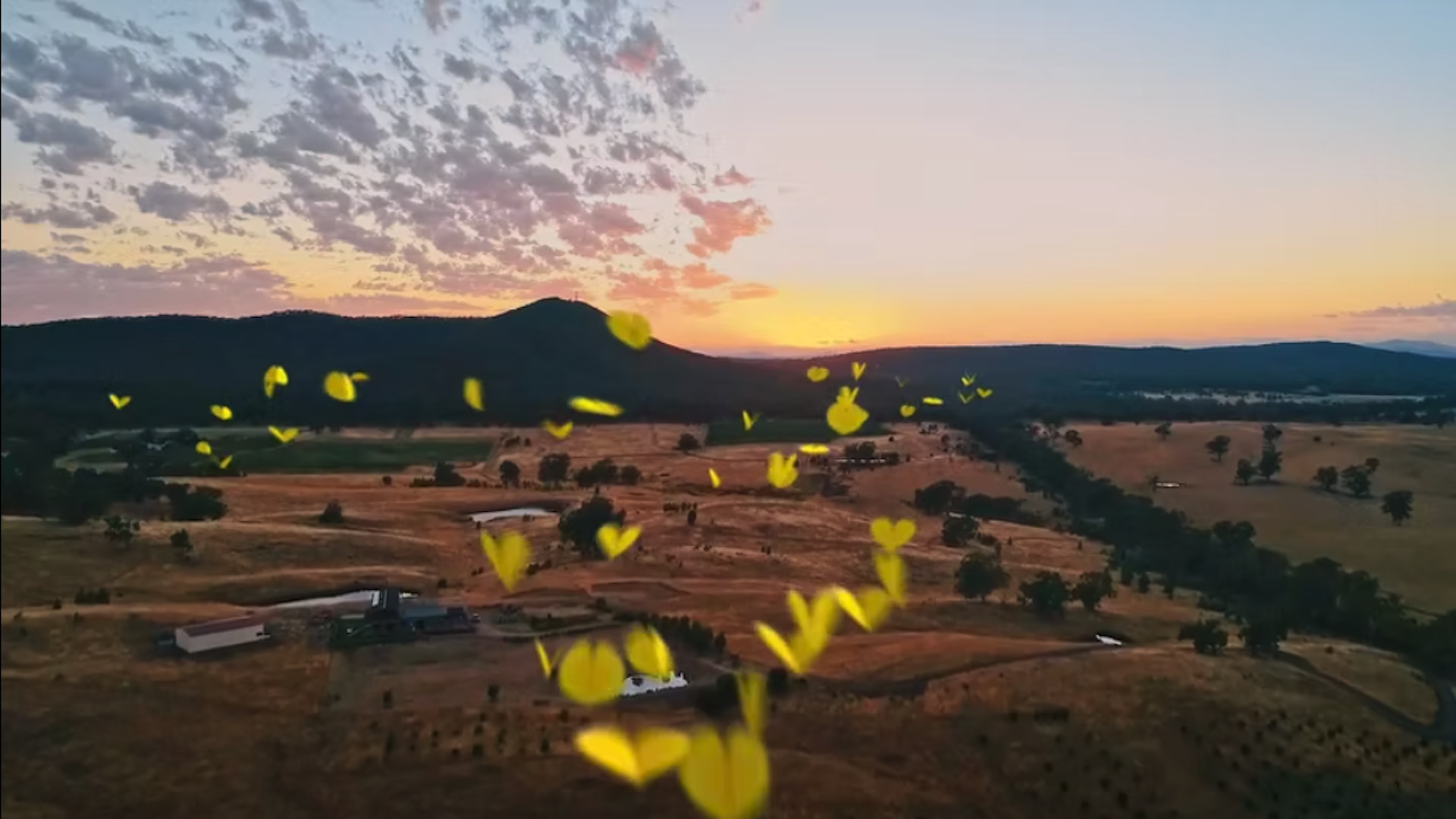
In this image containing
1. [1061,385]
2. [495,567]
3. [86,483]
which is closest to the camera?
[86,483]

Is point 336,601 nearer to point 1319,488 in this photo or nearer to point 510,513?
point 510,513

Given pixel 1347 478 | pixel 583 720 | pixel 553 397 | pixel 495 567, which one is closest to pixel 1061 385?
pixel 1347 478

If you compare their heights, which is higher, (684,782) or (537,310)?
(537,310)

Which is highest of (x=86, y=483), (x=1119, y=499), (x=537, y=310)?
(x=537, y=310)

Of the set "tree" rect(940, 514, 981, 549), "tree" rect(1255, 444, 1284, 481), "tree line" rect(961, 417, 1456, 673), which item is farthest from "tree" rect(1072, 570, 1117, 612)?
"tree" rect(1255, 444, 1284, 481)

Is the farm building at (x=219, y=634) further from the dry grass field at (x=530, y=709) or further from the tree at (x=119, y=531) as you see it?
the tree at (x=119, y=531)

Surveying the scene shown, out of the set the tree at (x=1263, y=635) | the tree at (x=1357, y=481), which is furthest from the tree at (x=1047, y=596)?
the tree at (x=1357, y=481)

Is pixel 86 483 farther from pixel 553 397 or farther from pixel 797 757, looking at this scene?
pixel 553 397
